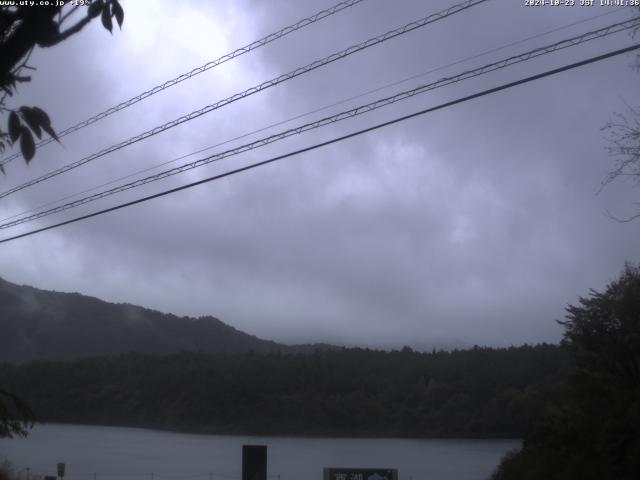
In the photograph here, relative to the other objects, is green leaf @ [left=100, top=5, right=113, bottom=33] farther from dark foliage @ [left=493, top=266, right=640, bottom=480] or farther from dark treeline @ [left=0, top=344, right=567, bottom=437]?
dark treeline @ [left=0, top=344, right=567, bottom=437]

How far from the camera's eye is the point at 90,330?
85.3 metres

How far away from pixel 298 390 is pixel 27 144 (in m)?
63.5

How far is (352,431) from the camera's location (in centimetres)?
6025

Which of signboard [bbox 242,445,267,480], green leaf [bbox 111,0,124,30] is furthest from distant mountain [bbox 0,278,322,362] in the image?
green leaf [bbox 111,0,124,30]

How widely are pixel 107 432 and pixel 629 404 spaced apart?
1800 inches

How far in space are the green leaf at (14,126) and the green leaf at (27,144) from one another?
0.08ft

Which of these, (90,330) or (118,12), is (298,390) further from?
(118,12)

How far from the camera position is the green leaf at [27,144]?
13.0 ft

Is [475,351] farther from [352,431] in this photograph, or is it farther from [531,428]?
[531,428]

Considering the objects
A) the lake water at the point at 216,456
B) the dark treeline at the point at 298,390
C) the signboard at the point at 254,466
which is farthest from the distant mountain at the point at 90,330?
the signboard at the point at 254,466

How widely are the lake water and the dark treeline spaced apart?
2.59 m

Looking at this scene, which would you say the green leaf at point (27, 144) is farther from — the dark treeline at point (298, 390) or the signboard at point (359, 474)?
the dark treeline at point (298, 390)

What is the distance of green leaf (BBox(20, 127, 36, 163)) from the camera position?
13.0 ft

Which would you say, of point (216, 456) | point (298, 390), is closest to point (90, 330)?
point (298, 390)
